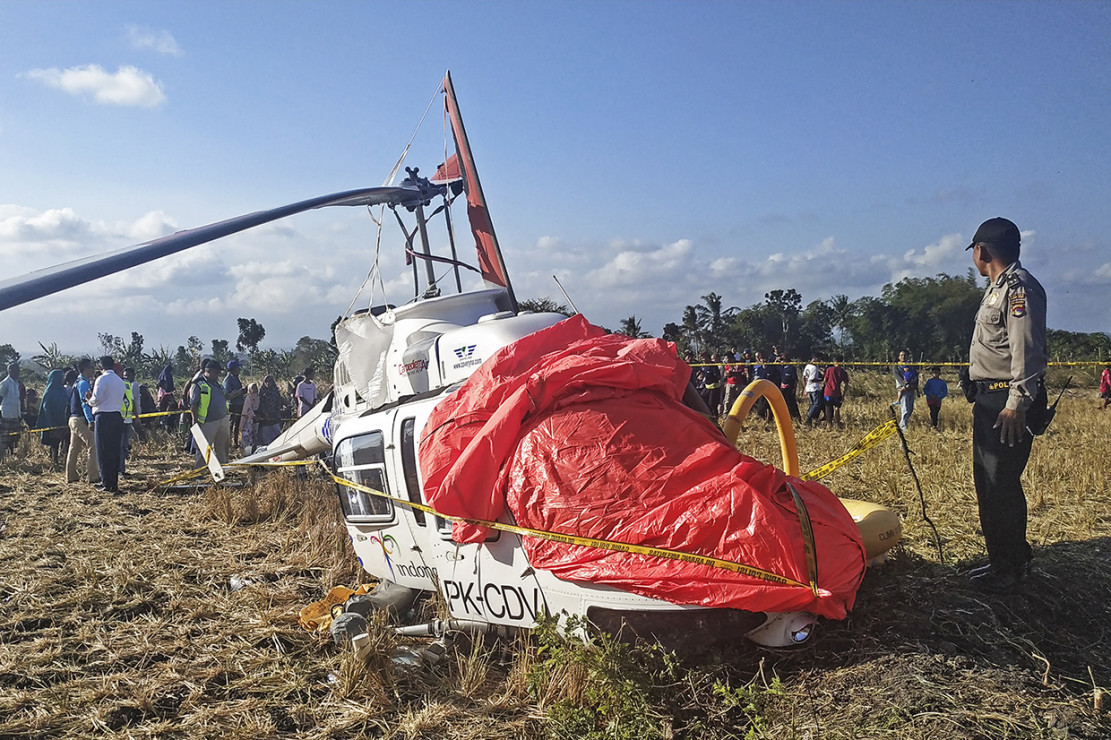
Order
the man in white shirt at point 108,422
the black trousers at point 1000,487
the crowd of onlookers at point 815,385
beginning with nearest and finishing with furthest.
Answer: the black trousers at point 1000,487
the man in white shirt at point 108,422
the crowd of onlookers at point 815,385

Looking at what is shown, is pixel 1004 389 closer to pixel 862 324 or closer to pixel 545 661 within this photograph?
pixel 545 661

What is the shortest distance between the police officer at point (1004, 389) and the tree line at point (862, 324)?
29.6 meters

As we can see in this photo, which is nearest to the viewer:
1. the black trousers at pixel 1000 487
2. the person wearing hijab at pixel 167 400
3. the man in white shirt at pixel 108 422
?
the black trousers at pixel 1000 487

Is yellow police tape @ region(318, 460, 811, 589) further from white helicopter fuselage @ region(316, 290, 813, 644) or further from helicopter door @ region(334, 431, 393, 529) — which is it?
helicopter door @ region(334, 431, 393, 529)

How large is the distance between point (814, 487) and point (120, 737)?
163 inches

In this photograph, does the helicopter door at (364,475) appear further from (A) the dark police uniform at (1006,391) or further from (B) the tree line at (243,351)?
(B) the tree line at (243,351)

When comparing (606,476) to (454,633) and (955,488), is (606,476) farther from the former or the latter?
(955,488)

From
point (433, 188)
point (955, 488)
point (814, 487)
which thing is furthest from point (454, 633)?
point (955, 488)

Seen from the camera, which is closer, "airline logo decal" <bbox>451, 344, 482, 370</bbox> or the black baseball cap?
the black baseball cap

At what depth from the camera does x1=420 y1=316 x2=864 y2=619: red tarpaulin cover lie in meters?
3.57

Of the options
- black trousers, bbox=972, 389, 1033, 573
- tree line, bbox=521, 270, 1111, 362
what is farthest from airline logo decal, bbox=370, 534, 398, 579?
tree line, bbox=521, 270, 1111, 362

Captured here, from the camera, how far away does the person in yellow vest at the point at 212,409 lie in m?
12.1

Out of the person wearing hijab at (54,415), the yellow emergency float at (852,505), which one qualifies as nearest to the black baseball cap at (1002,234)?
the yellow emergency float at (852,505)

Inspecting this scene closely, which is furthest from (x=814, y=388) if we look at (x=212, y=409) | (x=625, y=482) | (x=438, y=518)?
(x=625, y=482)
